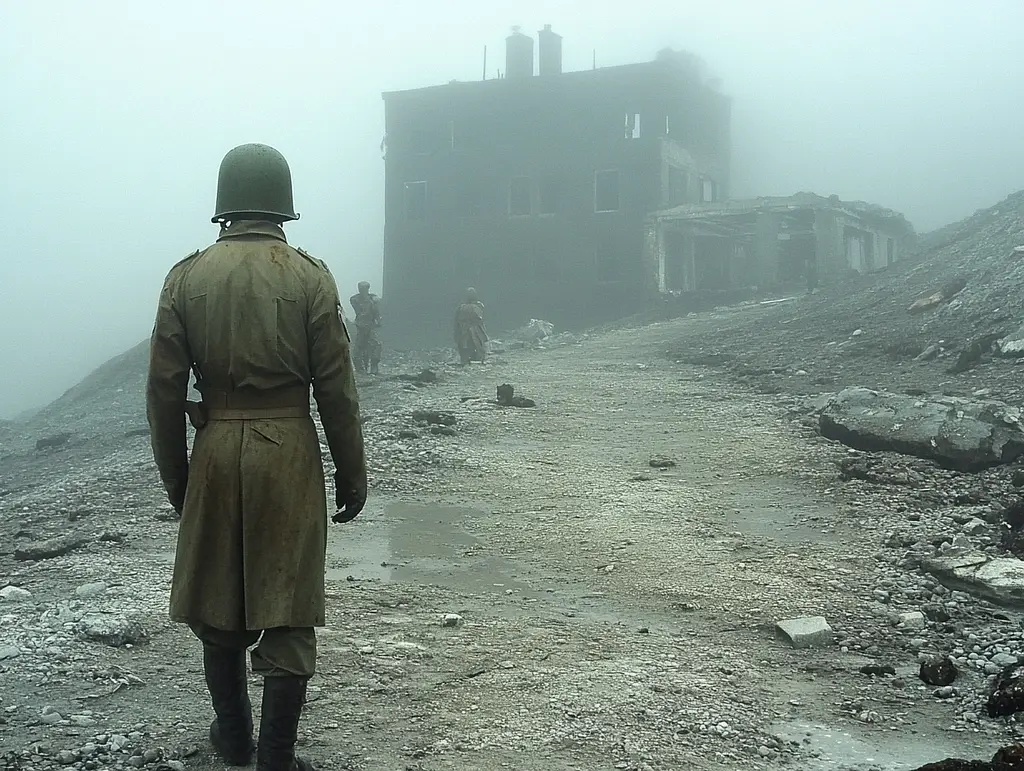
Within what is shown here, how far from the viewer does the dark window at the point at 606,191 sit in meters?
34.9

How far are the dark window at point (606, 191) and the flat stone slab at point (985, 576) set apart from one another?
29879 mm

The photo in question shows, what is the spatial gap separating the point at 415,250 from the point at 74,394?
14366mm

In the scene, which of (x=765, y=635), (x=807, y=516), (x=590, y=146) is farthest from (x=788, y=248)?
(x=765, y=635)

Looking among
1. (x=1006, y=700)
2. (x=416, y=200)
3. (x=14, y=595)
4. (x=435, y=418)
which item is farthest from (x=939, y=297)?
(x=416, y=200)

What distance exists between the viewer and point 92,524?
25.7 feet

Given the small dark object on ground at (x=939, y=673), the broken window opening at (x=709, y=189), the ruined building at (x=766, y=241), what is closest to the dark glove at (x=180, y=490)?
the small dark object on ground at (x=939, y=673)

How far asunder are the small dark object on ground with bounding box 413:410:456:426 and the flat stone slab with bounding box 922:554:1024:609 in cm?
643

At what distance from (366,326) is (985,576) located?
43.3ft

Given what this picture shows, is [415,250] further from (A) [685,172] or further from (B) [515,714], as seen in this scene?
(B) [515,714]

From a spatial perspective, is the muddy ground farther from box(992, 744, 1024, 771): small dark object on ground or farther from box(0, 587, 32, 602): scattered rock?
box(992, 744, 1024, 771): small dark object on ground

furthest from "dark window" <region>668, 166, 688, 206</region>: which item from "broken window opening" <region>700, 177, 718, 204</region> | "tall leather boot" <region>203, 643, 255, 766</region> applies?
"tall leather boot" <region>203, 643, 255, 766</region>

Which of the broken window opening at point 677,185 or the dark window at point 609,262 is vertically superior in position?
the broken window opening at point 677,185

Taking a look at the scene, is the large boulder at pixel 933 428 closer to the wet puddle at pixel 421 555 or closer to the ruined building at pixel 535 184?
the wet puddle at pixel 421 555

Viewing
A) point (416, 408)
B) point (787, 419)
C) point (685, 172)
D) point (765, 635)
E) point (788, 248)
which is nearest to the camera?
point (765, 635)
